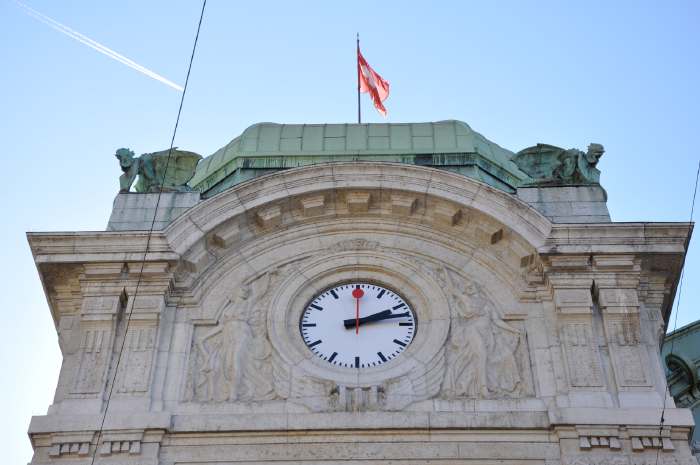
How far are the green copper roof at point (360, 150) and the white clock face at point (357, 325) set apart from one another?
11.0ft

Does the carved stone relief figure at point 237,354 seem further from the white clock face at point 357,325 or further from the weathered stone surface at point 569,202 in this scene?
the weathered stone surface at point 569,202

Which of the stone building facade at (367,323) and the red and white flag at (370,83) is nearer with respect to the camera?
the stone building facade at (367,323)

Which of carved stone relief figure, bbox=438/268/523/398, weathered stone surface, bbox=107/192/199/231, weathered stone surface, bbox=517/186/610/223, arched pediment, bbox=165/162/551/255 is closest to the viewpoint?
carved stone relief figure, bbox=438/268/523/398

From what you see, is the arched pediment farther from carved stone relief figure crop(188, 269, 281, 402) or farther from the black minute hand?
the black minute hand

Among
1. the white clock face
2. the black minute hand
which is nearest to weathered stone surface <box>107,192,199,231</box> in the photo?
the white clock face

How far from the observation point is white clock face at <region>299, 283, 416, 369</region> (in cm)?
1870

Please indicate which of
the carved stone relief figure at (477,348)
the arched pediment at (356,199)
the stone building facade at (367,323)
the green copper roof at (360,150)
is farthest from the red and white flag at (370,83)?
the carved stone relief figure at (477,348)

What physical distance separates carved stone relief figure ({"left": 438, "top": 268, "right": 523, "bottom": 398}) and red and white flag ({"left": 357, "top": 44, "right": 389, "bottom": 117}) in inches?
288

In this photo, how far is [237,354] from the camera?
1855 cm

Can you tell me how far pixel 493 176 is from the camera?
22.5 meters

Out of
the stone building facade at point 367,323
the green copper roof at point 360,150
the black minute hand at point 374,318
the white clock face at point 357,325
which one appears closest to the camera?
the stone building facade at point 367,323

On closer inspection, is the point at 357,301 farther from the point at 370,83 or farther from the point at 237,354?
the point at 370,83

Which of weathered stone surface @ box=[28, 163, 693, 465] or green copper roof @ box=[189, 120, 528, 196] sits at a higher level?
green copper roof @ box=[189, 120, 528, 196]

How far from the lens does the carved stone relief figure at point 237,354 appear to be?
1819 cm
